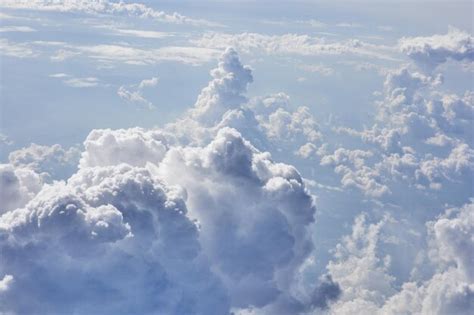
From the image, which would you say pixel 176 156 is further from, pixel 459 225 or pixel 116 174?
pixel 459 225

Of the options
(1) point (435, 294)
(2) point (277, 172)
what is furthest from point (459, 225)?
(2) point (277, 172)

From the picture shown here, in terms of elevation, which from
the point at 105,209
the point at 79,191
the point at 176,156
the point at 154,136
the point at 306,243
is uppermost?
the point at 154,136

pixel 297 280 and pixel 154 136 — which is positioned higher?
pixel 154 136

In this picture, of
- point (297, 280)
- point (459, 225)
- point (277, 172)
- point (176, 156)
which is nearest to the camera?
point (176, 156)

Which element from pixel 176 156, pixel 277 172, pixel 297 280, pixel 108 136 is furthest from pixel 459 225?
pixel 108 136

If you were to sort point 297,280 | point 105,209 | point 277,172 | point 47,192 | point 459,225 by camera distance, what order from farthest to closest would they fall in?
point 459,225, point 297,280, point 277,172, point 47,192, point 105,209

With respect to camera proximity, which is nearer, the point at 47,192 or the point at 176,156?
the point at 47,192

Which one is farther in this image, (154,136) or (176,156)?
(154,136)

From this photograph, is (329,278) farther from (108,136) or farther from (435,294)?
(108,136)

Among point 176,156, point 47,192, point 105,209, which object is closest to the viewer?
point 105,209
